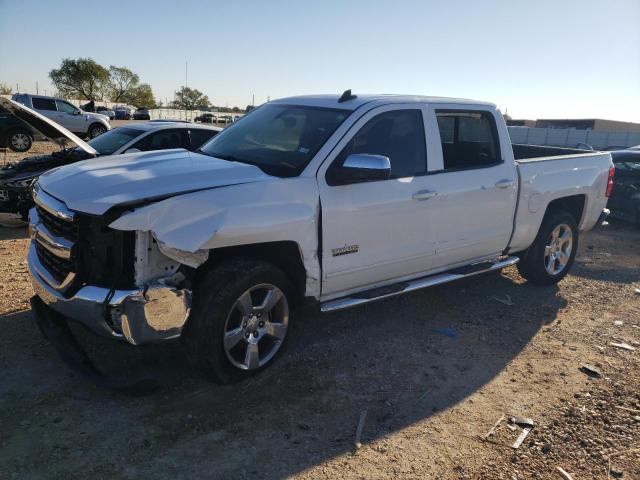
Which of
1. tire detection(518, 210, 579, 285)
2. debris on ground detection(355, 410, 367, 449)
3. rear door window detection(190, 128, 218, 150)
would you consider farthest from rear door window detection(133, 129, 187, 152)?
debris on ground detection(355, 410, 367, 449)

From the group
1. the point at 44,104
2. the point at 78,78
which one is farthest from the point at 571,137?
the point at 78,78

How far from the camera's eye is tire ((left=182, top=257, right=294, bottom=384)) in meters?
3.36

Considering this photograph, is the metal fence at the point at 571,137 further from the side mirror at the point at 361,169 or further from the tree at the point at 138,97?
the tree at the point at 138,97

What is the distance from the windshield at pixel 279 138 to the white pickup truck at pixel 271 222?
17mm

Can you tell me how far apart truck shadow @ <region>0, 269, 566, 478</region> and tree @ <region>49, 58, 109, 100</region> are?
91.9 m

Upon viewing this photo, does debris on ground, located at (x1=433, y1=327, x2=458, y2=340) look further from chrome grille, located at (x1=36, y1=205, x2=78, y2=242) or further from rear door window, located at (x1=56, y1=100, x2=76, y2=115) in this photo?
rear door window, located at (x1=56, y1=100, x2=76, y2=115)

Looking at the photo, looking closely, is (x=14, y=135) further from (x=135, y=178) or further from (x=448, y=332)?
(x=448, y=332)

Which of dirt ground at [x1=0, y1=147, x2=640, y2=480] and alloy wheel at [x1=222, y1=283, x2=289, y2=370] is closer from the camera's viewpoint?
dirt ground at [x1=0, y1=147, x2=640, y2=480]

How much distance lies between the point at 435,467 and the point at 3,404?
262 centimetres

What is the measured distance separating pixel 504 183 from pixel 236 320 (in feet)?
9.76

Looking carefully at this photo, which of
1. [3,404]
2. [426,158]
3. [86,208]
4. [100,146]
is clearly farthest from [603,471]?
[100,146]

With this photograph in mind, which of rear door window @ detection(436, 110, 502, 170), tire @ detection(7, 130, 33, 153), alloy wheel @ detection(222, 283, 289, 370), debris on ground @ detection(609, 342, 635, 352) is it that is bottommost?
debris on ground @ detection(609, 342, 635, 352)

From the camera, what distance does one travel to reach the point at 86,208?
311cm

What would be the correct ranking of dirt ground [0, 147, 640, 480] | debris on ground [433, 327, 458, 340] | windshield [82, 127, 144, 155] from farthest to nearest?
windshield [82, 127, 144, 155], debris on ground [433, 327, 458, 340], dirt ground [0, 147, 640, 480]
